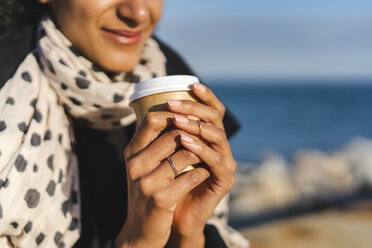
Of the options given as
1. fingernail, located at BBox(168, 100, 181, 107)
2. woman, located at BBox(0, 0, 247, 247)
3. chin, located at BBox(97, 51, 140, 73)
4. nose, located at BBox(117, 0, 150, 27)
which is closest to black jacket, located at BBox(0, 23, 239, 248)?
woman, located at BBox(0, 0, 247, 247)

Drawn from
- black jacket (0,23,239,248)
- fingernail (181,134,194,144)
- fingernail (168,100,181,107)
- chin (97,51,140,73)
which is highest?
fingernail (168,100,181,107)

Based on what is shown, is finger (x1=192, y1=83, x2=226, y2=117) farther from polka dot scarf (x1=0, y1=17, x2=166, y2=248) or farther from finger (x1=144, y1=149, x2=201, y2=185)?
polka dot scarf (x1=0, y1=17, x2=166, y2=248)

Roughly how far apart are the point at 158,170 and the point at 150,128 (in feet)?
0.51

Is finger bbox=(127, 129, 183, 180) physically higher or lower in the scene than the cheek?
lower

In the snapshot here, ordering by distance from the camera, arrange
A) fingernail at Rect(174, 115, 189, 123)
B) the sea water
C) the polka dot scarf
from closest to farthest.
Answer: fingernail at Rect(174, 115, 189, 123) → the polka dot scarf → the sea water

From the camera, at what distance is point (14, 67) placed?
187 centimetres

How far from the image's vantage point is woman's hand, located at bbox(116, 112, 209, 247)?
1.35m

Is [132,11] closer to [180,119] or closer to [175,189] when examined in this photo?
[180,119]

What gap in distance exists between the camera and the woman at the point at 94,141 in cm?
138

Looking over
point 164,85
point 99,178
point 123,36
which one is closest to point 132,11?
point 123,36

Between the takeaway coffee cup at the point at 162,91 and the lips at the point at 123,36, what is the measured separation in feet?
1.69

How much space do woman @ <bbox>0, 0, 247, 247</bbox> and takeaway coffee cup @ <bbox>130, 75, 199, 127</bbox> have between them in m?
0.05

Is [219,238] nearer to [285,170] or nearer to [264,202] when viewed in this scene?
[264,202]

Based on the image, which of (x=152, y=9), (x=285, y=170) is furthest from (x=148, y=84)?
(x=285, y=170)
